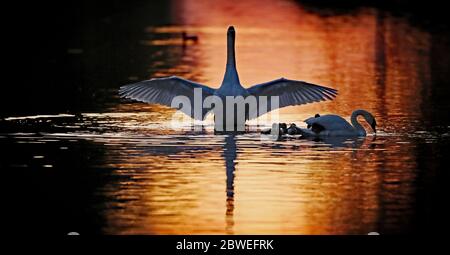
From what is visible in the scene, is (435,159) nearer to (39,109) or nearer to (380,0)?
(39,109)

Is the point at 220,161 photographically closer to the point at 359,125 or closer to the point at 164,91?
the point at 359,125

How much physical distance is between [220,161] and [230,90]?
301 cm

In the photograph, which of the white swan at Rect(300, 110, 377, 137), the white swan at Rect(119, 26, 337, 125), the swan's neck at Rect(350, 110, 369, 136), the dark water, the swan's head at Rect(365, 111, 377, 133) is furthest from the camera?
the white swan at Rect(119, 26, 337, 125)

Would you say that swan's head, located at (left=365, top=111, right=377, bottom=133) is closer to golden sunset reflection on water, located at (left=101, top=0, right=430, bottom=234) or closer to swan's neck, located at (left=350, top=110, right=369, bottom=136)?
swan's neck, located at (left=350, top=110, right=369, bottom=136)

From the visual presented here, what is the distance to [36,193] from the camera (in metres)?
14.7

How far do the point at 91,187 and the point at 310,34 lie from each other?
32.3m

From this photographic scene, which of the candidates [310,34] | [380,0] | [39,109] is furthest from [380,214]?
[380,0]

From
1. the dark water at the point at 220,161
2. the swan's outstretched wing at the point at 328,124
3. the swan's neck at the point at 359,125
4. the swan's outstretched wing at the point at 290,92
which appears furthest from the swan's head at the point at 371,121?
the swan's outstretched wing at the point at 290,92

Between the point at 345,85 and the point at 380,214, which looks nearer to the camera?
the point at 380,214

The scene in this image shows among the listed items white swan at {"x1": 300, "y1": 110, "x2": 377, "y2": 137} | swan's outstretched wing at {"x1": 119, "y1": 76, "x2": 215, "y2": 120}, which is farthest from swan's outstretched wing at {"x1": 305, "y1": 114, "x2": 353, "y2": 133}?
swan's outstretched wing at {"x1": 119, "y1": 76, "x2": 215, "y2": 120}

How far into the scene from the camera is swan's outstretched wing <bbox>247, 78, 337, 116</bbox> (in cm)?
2006

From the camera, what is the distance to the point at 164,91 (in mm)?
20578

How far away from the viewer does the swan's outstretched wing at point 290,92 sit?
65.8 feet
